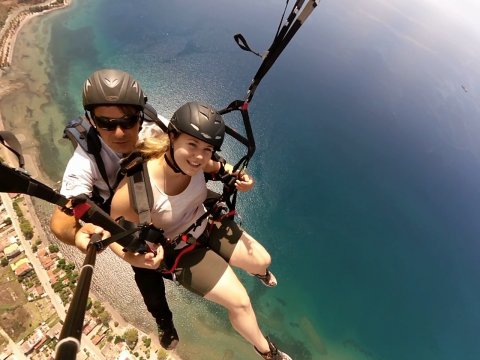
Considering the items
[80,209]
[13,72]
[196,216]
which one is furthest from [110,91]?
[13,72]

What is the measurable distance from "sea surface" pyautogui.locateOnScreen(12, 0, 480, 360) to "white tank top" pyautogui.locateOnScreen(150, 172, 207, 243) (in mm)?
16097

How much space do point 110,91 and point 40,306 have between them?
17.9 meters

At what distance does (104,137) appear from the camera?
2.47 metres

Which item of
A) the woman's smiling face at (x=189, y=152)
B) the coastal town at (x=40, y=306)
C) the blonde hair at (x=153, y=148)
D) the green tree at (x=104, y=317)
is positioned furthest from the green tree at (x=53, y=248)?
the woman's smiling face at (x=189, y=152)

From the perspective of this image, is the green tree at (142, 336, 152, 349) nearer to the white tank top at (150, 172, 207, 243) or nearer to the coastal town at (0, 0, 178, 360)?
the coastal town at (0, 0, 178, 360)

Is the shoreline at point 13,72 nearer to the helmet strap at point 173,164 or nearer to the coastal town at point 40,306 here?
the coastal town at point 40,306

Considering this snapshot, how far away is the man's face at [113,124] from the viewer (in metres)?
2.45

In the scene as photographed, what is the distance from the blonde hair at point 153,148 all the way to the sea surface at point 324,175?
1655 centimetres

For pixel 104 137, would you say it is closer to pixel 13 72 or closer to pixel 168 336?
pixel 168 336

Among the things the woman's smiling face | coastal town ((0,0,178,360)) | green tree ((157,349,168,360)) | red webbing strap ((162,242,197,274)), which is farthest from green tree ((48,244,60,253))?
the woman's smiling face

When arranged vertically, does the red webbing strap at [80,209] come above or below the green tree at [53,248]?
above

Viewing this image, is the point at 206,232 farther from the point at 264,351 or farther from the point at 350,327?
the point at 350,327

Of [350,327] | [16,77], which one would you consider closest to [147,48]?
[16,77]

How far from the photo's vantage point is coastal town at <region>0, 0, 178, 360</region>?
49.1 ft
